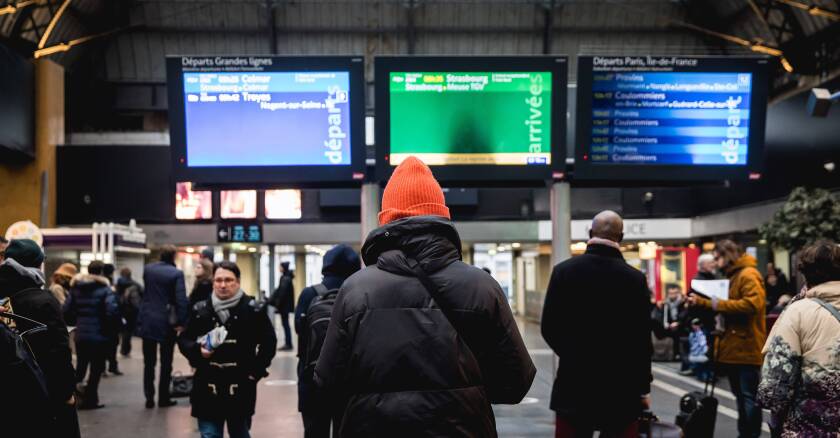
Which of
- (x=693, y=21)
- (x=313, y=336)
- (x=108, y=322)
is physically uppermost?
(x=693, y=21)

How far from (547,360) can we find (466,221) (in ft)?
36.6

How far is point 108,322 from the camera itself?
10547mm

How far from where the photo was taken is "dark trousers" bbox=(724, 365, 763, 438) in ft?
21.7

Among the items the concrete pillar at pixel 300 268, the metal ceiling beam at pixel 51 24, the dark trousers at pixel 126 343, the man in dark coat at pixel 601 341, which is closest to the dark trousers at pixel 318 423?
the man in dark coat at pixel 601 341

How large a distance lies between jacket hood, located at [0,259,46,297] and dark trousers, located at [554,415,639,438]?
315cm

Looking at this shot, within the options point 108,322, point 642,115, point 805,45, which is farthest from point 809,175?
point 108,322

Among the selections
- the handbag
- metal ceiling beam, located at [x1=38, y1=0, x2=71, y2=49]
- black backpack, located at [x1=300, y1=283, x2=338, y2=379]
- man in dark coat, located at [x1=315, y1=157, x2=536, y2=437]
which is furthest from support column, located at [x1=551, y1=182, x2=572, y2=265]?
metal ceiling beam, located at [x1=38, y1=0, x2=71, y2=49]

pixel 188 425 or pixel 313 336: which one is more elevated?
pixel 313 336

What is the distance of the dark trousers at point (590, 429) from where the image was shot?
4848mm

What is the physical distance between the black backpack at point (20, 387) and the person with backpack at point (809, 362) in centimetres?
332

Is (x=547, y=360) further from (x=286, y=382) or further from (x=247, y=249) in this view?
(x=247, y=249)

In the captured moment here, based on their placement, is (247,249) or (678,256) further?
(247,249)

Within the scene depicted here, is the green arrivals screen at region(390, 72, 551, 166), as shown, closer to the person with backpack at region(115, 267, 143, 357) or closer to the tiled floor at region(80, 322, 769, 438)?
the tiled floor at region(80, 322, 769, 438)

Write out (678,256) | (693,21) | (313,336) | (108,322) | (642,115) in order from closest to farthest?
(313,336) < (642,115) < (108,322) < (678,256) < (693,21)
